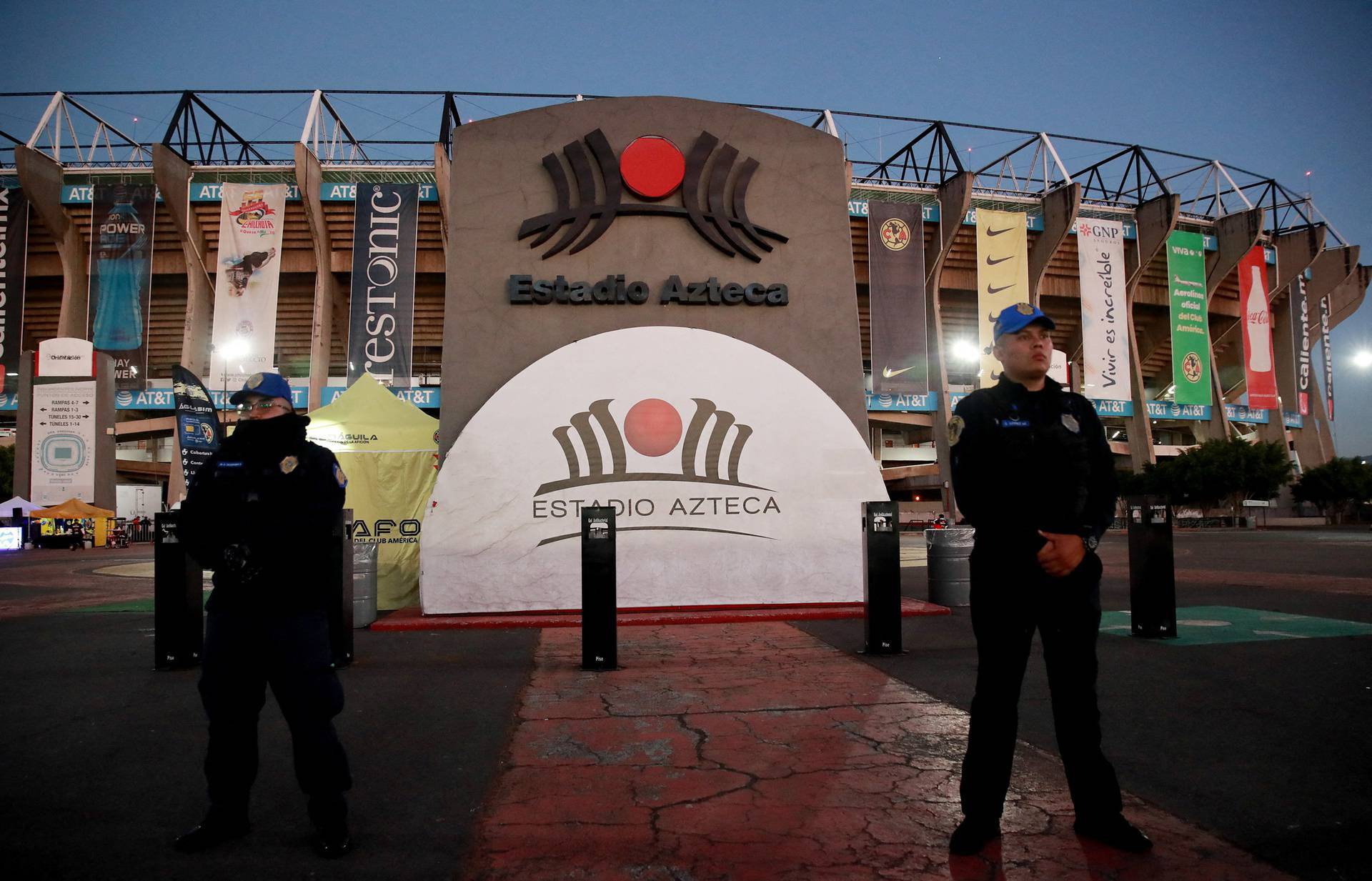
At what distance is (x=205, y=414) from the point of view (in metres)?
9.23

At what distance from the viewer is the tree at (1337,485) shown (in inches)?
1809

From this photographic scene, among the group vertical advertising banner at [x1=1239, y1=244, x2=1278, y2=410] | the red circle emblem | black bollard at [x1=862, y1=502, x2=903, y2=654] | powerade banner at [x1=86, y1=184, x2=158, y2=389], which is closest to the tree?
vertical advertising banner at [x1=1239, y1=244, x2=1278, y2=410]

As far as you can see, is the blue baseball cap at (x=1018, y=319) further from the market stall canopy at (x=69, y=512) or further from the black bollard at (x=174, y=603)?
the market stall canopy at (x=69, y=512)

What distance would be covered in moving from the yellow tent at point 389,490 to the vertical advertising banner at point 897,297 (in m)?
27.0

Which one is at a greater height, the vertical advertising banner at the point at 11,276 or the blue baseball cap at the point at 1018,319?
the vertical advertising banner at the point at 11,276

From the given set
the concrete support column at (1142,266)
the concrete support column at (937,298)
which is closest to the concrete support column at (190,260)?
the concrete support column at (937,298)

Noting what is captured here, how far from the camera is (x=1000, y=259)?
37.8 meters

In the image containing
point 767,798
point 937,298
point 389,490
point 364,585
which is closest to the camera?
point 767,798

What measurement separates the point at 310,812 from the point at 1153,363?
183ft

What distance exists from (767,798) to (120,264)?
4010 cm

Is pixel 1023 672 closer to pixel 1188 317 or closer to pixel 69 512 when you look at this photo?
pixel 69 512

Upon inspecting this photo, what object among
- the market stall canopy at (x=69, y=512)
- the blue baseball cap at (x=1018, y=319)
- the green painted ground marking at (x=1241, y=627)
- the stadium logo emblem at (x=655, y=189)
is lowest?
the green painted ground marking at (x=1241, y=627)

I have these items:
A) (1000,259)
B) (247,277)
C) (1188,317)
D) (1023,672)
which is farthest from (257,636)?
(1188,317)

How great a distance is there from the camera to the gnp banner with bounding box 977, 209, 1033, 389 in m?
37.4
